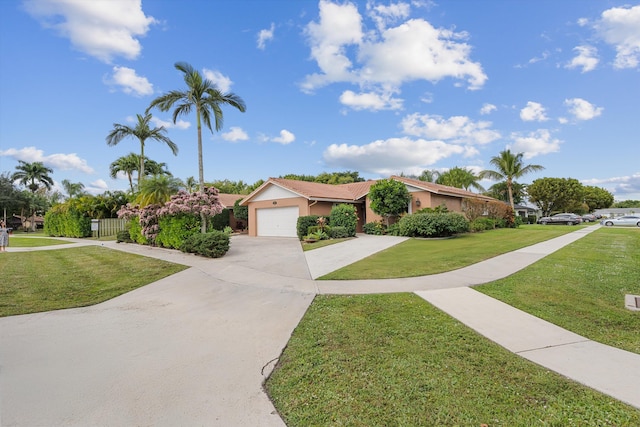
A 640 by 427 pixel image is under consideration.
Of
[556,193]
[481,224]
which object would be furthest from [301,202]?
[556,193]

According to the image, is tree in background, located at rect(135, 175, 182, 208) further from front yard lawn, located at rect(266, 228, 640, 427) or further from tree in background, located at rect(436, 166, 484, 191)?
tree in background, located at rect(436, 166, 484, 191)

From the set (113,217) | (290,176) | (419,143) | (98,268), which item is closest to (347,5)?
(98,268)

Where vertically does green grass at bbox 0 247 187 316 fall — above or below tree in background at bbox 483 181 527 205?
below

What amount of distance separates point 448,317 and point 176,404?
394 centimetres

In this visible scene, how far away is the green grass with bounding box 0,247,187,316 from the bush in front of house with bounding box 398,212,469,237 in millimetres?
12816

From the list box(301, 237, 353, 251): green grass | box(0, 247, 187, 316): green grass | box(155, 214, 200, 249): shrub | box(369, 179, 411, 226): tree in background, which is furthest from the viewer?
box(369, 179, 411, 226): tree in background

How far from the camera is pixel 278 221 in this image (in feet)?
70.1

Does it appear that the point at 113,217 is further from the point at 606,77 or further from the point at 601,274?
the point at 606,77

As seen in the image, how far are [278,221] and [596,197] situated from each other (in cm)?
7112

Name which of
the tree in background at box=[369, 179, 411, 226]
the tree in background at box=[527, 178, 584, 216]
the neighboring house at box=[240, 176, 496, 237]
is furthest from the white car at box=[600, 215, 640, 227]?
the tree in background at box=[369, 179, 411, 226]

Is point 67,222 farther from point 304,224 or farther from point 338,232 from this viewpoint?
point 338,232

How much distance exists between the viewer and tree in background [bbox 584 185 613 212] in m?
59.5

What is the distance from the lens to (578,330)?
4.19 m

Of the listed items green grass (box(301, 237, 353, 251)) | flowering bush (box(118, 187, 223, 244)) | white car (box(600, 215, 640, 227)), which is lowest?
white car (box(600, 215, 640, 227))
